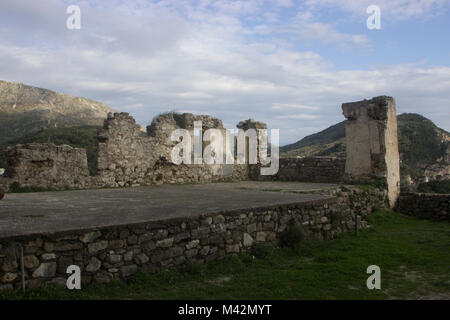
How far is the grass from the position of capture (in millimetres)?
4234

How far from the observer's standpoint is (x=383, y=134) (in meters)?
11.2

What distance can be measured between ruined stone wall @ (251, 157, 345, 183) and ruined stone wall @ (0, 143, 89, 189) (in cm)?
754

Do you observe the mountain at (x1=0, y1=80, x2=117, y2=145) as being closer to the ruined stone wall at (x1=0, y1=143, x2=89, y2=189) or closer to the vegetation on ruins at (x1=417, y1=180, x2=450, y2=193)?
the ruined stone wall at (x1=0, y1=143, x2=89, y2=189)

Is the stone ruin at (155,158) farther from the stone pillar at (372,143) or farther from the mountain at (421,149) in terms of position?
the mountain at (421,149)

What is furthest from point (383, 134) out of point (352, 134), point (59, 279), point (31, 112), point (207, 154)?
point (31, 112)

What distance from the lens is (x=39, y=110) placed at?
36.3m

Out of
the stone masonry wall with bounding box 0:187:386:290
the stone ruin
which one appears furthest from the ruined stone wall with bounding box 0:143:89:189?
the stone masonry wall with bounding box 0:187:386:290

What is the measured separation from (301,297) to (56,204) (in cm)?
453

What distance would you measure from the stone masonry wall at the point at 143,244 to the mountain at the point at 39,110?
95.3 ft

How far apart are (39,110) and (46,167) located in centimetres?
3013

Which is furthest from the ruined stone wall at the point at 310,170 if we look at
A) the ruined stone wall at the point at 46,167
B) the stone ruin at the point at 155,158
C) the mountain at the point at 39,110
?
the mountain at the point at 39,110

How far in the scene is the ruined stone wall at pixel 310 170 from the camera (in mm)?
13688

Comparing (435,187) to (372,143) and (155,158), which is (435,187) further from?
(155,158)

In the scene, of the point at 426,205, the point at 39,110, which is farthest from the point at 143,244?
the point at 39,110
